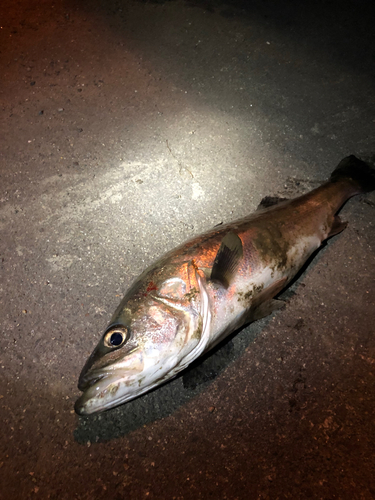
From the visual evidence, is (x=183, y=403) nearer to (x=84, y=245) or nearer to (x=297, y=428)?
(x=297, y=428)

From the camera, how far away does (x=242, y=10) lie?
473 cm

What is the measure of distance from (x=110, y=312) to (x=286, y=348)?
5.46 feet

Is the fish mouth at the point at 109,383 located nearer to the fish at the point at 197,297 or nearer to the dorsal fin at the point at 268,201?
the fish at the point at 197,297

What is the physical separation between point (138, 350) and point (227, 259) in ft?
3.00

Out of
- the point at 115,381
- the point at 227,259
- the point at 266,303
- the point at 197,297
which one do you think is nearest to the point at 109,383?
the point at 115,381

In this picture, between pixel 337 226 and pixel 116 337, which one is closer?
pixel 116 337

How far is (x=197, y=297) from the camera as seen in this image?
224cm

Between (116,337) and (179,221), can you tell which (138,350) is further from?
(179,221)

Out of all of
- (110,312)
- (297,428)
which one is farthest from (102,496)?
(297,428)

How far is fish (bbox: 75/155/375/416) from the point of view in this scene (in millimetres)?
2023

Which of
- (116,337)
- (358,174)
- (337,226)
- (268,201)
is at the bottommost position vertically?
(337,226)

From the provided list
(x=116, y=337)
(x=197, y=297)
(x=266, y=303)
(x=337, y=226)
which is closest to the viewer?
(x=116, y=337)

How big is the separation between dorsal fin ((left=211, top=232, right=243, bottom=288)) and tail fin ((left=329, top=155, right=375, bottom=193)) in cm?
166

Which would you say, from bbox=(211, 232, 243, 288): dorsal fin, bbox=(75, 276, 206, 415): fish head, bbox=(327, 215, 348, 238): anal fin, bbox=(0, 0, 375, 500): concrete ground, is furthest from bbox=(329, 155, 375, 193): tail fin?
bbox=(75, 276, 206, 415): fish head
